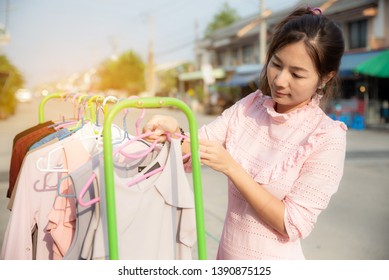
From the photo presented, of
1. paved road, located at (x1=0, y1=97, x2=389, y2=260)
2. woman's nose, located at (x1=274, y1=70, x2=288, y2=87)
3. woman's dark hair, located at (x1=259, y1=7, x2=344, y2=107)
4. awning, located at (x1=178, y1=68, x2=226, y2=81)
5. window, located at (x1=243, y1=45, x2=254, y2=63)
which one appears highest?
window, located at (x1=243, y1=45, x2=254, y2=63)

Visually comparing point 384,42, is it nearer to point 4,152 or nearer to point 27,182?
point 4,152

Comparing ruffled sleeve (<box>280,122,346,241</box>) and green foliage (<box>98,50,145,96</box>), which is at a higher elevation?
green foliage (<box>98,50,145,96</box>)

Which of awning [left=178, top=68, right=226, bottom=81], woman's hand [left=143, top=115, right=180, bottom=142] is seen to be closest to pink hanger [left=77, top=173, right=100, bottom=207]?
woman's hand [left=143, top=115, right=180, bottom=142]

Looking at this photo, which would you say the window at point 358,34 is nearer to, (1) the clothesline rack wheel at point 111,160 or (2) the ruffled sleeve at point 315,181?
(2) the ruffled sleeve at point 315,181

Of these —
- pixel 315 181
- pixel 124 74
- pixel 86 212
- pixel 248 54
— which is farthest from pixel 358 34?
pixel 124 74

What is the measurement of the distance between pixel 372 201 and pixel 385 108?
8.76m

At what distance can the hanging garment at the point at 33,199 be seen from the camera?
4.83 feet

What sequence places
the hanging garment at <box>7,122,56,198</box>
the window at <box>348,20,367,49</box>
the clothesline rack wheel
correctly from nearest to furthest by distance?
the clothesline rack wheel → the hanging garment at <box>7,122,56,198</box> → the window at <box>348,20,367,49</box>

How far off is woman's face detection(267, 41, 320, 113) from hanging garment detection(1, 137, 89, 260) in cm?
61

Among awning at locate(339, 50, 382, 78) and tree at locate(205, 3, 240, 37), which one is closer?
awning at locate(339, 50, 382, 78)

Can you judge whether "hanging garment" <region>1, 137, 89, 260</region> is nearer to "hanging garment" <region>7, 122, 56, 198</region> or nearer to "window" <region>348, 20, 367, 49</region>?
"hanging garment" <region>7, 122, 56, 198</region>

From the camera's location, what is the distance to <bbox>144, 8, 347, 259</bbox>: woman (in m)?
1.29

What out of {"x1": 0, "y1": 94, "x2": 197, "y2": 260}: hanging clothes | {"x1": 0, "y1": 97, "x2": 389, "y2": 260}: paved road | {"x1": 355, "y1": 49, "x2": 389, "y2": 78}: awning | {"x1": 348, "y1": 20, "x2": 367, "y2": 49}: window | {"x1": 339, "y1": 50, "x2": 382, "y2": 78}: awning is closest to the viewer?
{"x1": 0, "y1": 94, "x2": 197, "y2": 260}: hanging clothes
